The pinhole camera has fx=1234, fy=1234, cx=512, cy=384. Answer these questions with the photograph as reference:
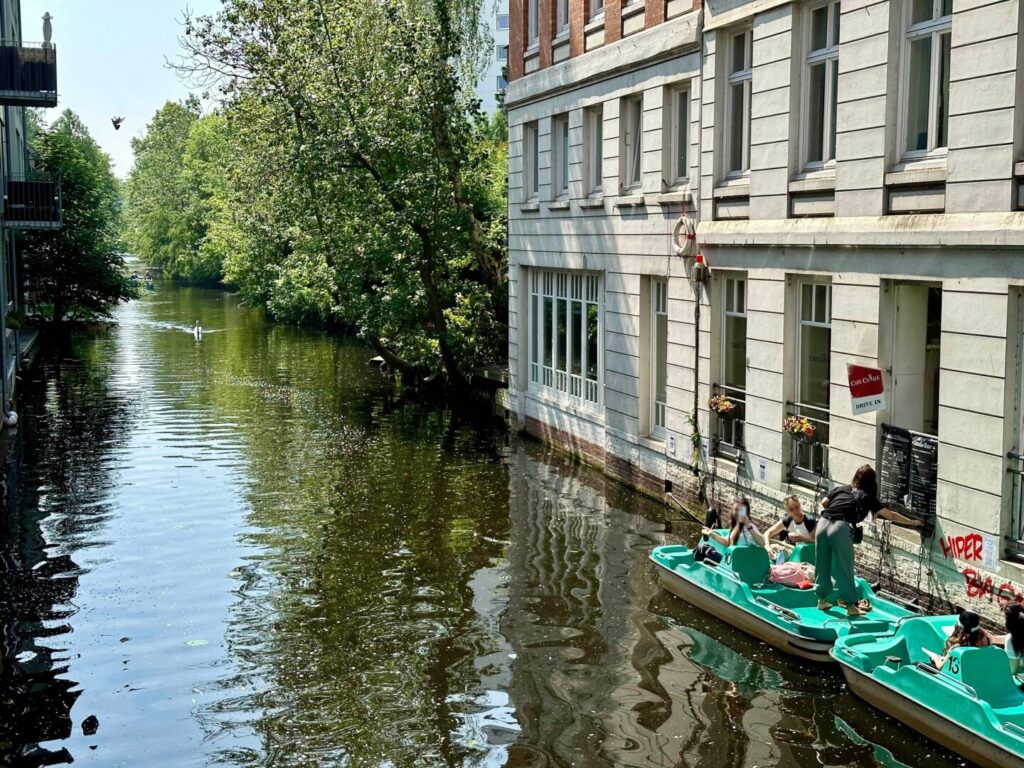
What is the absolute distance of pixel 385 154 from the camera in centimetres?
3209

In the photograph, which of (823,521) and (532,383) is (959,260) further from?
(532,383)

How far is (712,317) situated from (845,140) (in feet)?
14.1

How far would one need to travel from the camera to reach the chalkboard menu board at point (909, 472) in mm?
13320

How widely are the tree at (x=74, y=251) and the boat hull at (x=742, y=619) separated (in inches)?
1716

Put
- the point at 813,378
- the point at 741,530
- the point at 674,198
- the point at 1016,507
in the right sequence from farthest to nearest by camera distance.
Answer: the point at 674,198, the point at 813,378, the point at 741,530, the point at 1016,507

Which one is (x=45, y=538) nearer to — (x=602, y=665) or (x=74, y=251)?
(x=602, y=665)

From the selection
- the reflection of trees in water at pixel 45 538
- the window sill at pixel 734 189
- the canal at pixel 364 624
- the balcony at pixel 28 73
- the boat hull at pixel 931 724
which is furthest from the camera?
the balcony at pixel 28 73

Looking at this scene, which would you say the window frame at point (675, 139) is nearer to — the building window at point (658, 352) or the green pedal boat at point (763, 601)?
the building window at point (658, 352)

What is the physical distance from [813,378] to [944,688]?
6919 millimetres

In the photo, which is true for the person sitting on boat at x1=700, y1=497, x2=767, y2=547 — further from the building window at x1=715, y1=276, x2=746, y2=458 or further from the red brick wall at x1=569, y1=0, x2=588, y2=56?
the red brick wall at x1=569, y1=0, x2=588, y2=56

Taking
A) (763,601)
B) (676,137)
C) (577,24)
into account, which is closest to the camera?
(763,601)

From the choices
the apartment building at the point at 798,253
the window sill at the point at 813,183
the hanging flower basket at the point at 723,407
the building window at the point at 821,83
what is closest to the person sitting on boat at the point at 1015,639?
the apartment building at the point at 798,253

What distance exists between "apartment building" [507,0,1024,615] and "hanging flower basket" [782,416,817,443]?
6 cm

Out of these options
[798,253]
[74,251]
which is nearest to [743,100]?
[798,253]
